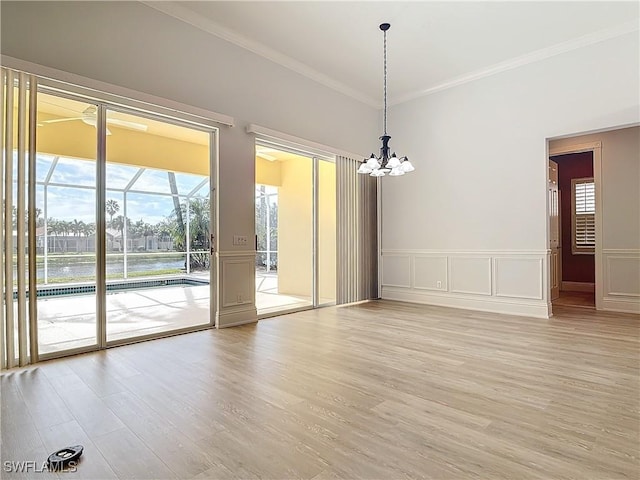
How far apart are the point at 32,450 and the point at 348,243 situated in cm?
512

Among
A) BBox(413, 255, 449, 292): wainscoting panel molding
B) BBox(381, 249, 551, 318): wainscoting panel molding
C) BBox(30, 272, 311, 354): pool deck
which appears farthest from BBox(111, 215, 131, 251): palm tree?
BBox(413, 255, 449, 292): wainscoting panel molding

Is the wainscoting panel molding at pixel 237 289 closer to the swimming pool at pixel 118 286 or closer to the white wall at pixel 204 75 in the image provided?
the white wall at pixel 204 75

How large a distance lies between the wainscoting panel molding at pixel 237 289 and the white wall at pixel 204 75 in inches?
0.5

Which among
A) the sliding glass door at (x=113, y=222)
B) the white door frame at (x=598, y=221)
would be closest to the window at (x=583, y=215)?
the white door frame at (x=598, y=221)

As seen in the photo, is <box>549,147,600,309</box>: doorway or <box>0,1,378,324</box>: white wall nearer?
<box>0,1,378,324</box>: white wall

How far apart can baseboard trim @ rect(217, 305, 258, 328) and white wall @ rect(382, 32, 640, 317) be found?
9.77 feet

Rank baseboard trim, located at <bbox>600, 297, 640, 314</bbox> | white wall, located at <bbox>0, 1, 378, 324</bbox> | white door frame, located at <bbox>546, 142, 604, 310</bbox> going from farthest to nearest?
1. white door frame, located at <bbox>546, 142, 604, 310</bbox>
2. baseboard trim, located at <bbox>600, 297, 640, 314</bbox>
3. white wall, located at <bbox>0, 1, 378, 324</bbox>

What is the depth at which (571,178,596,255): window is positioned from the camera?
7570mm

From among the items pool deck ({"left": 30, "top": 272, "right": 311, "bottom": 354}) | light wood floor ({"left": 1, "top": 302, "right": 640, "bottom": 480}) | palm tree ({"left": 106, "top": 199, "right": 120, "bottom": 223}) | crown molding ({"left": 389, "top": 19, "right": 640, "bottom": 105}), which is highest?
crown molding ({"left": 389, "top": 19, "right": 640, "bottom": 105})

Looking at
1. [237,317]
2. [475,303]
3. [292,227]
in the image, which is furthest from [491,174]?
[237,317]

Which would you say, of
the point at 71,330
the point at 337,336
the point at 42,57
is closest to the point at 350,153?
the point at 337,336

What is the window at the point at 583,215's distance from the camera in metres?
7.57

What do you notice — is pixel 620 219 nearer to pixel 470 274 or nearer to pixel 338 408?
pixel 470 274

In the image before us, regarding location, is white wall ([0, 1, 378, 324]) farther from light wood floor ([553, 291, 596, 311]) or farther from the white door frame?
light wood floor ([553, 291, 596, 311])
